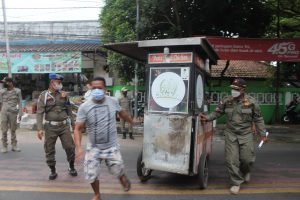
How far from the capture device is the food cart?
6488mm

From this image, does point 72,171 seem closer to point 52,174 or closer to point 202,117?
point 52,174

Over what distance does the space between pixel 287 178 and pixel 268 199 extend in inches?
58.2

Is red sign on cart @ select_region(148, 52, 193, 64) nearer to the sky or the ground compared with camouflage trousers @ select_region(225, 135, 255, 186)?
nearer to the sky

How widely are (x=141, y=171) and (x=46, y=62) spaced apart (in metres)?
15.2

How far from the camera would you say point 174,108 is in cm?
662

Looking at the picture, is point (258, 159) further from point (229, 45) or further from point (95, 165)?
point (229, 45)

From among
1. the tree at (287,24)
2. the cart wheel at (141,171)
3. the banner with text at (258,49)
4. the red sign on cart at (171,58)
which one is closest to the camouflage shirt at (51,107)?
the cart wheel at (141,171)

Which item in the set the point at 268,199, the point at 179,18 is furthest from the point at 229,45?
the point at 268,199

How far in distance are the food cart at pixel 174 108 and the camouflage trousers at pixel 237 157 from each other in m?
0.40

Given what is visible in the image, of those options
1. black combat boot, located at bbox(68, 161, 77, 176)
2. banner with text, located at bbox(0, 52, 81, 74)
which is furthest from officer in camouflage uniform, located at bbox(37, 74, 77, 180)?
banner with text, located at bbox(0, 52, 81, 74)

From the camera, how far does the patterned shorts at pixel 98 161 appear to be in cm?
558

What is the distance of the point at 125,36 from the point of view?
1770 centimetres

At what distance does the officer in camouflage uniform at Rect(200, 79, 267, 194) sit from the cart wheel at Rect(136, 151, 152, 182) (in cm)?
120

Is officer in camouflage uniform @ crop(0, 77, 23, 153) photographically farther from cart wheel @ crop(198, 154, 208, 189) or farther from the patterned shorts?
cart wheel @ crop(198, 154, 208, 189)
